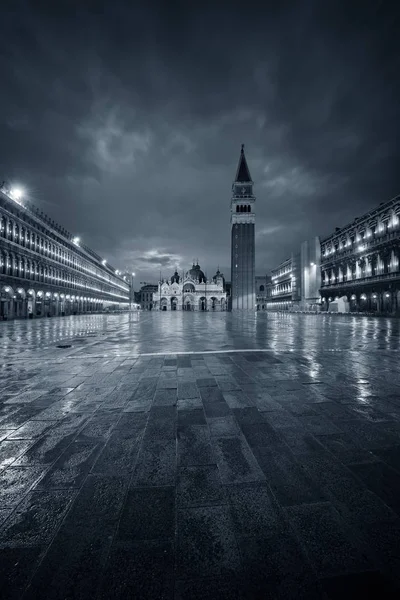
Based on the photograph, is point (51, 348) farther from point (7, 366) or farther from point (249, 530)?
point (249, 530)

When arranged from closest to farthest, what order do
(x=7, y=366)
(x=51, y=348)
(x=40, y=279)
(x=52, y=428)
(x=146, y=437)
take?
1. (x=146, y=437)
2. (x=52, y=428)
3. (x=7, y=366)
4. (x=51, y=348)
5. (x=40, y=279)

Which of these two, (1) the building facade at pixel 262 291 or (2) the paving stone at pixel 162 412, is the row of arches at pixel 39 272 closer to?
(2) the paving stone at pixel 162 412

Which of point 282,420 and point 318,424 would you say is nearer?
point 318,424

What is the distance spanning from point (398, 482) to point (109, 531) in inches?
86.5

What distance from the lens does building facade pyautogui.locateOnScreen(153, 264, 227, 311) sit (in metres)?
109

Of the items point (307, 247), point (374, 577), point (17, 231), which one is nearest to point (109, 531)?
point (374, 577)

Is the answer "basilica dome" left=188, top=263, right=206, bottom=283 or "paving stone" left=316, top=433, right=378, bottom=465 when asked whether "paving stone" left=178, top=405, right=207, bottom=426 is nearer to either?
"paving stone" left=316, top=433, right=378, bottom=465

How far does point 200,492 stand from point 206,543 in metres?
0.45

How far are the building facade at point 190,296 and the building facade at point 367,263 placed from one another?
58596mm

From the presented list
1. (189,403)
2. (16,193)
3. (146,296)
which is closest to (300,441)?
(189,403)

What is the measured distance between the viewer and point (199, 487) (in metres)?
2.09

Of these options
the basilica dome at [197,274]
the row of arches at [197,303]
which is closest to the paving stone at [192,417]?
the row of arches at [197,303]

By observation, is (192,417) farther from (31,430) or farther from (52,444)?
(31,430)

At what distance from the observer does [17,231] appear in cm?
3234
